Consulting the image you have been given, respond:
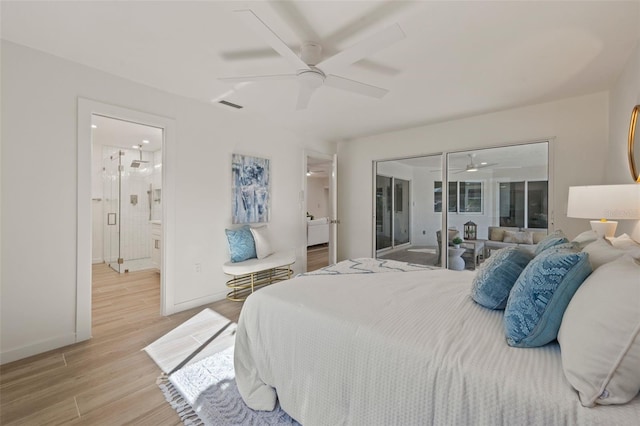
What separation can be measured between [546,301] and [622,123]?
8.37ft

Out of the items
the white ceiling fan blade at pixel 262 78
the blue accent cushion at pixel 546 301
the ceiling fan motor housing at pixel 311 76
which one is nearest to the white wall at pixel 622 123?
the blue accent cushion at pixel 546 301

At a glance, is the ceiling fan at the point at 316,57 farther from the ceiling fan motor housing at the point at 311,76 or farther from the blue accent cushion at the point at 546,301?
the blue accent cushion at the point at 546,301

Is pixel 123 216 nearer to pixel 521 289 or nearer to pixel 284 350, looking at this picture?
pixel 284 350

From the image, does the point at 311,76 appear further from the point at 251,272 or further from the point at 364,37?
the point at 251,272

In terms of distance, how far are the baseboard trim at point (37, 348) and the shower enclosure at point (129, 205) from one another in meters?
2.87

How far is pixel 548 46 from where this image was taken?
2064mm

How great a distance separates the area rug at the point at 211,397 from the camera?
1.52m

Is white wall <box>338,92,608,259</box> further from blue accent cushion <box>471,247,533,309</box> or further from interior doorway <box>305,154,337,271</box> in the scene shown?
blue accent cushion <box>471,247,533,309</box>

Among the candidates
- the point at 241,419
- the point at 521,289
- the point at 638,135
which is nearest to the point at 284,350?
the point at 241,419

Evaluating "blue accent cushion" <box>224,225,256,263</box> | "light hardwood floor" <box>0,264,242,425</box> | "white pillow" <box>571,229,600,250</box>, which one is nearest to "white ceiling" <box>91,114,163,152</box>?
"blue accent cushion" <box>224,225,256,263</box>

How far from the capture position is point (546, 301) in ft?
3.36

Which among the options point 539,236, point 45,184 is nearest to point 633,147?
point 539,236

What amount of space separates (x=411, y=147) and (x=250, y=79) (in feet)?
9.74

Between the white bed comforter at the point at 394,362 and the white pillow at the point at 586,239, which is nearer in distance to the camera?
the white bed comforter at the point at 394,362
